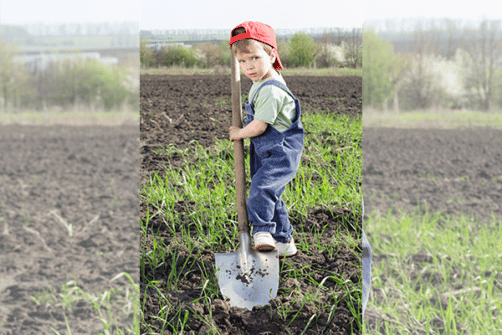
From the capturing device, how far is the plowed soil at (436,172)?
5.37 metres

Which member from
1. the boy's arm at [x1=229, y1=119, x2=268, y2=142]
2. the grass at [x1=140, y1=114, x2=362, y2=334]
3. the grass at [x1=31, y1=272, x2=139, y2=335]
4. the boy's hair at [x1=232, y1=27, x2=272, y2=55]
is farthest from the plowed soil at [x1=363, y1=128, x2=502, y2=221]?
the boy's hair at [x1=232, y1=27, x2=272, y2=55]

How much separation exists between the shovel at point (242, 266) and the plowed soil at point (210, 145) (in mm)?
43

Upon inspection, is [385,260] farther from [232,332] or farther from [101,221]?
[101,221]

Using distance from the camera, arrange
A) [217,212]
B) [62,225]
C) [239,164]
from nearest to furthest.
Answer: [239,164]
[217,212]
[62,225]

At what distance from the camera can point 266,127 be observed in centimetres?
177

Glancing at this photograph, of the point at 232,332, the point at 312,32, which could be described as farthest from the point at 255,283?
the point at 312,32

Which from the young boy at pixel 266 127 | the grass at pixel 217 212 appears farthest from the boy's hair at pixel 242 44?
the grass at pixel 217 212

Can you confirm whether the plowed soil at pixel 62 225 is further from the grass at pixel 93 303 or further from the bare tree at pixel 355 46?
the bare tree at pixel 355 46

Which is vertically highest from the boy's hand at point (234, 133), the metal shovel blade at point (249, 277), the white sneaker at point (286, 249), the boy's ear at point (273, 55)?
the boy's ear at point (273, 55)

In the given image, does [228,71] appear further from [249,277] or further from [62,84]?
[62,84]

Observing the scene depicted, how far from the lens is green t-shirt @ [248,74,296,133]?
1740 millimetres

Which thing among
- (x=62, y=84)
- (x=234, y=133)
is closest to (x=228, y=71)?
(x=234, y=133)

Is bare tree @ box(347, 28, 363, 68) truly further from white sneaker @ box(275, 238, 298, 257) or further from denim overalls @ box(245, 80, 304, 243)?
white sneaker @ box(275, 238, 298, 257)

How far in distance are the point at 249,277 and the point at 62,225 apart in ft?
13.8
